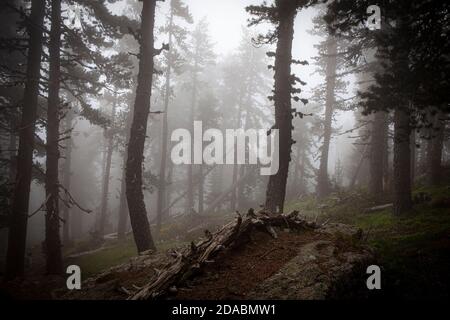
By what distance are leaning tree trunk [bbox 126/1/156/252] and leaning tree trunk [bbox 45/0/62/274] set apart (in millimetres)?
3812

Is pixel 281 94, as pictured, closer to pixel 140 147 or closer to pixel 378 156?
pixel 140 147

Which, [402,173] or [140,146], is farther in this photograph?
[402,173]

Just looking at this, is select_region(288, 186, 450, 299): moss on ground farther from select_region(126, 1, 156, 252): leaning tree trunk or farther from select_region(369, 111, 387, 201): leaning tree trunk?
select_region(126, 1, 156, 252): leaning tree trunk

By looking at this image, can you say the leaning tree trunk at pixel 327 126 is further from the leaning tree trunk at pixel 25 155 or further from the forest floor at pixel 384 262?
the leaning tree trunk at pixel 25 155

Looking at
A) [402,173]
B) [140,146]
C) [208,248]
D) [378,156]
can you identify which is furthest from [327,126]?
[208,248]

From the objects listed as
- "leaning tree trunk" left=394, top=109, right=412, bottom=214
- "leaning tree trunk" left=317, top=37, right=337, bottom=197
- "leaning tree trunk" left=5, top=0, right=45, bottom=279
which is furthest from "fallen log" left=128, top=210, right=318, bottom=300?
"leaning tree trunk" left=317, top=37, right=337, bottom=197

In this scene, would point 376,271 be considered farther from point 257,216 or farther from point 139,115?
point 139,115

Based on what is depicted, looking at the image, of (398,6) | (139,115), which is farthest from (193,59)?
(398,6)

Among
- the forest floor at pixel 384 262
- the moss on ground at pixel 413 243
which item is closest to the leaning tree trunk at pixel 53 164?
the forest floor at pixel 384 262

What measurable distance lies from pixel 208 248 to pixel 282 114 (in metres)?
5.16

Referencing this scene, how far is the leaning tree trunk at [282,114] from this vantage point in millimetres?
9305

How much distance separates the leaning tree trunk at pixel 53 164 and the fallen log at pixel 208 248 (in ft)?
25.3

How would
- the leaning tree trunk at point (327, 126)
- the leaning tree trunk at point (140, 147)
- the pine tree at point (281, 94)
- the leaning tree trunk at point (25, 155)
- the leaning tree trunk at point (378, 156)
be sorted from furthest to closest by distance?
the leaning tree trunk at point (327, 126) < the leaning tree trunk at point (378, 156) < the leaning tree trunk at point (25, 155) < the leaning tree trunk at point (140, 147) < the pine tree at point (281, 94)

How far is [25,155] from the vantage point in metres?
11.8
